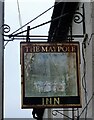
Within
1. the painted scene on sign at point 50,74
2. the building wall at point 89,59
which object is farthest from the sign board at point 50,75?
the building wall at point 89,59

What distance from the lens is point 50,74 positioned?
5867 mm

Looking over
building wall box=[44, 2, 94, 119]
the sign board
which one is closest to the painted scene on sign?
the sign board

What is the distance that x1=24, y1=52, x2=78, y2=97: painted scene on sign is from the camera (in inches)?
227

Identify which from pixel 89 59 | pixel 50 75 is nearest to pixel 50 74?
pixel 50 75

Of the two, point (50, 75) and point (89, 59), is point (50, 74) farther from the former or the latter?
point (89, 59)

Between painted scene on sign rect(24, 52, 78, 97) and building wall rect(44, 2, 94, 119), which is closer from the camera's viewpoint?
painted scene on sign rect(24, 52, 78, 97)

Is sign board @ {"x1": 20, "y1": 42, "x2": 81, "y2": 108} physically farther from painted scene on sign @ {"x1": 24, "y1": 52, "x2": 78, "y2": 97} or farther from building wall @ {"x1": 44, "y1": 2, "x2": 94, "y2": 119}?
building wall @ {"x1": 44, "y1": 2, "x2": 94, "y2": 119}

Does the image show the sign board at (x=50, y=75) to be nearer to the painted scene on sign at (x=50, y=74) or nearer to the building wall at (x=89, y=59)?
the painted scene on sign at (x=50, y=74)

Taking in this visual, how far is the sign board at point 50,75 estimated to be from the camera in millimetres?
5719

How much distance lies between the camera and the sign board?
572 cm

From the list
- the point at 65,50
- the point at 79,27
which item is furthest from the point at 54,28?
the point at 65,50

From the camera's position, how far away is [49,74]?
5867 mm

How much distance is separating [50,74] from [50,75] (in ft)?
0.04

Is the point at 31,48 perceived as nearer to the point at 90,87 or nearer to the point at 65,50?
the point at 65,50
